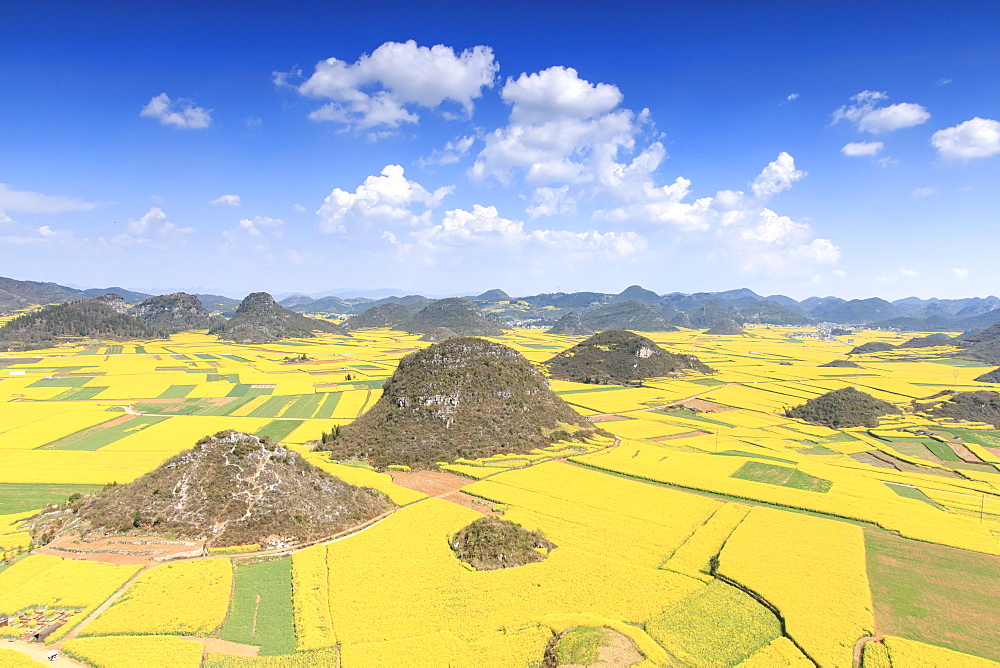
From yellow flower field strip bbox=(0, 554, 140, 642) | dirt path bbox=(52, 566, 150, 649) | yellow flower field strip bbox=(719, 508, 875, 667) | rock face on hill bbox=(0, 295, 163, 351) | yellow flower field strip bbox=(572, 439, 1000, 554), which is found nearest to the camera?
dirt path bbox=(52, 566, 150, 649)

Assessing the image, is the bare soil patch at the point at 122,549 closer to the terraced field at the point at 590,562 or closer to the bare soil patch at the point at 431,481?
the terraced field at the point at 590,562

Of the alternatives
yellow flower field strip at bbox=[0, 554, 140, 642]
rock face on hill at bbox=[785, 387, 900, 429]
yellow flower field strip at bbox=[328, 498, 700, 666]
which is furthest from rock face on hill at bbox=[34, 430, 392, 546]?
rock face on hill at bbox=[785, 387, 900, 429]

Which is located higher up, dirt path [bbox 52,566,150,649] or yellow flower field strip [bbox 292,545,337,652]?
dirt path [bbox 52,566,150,649]

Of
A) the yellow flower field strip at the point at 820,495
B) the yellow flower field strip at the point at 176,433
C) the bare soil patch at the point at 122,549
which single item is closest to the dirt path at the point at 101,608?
the bare soil patch at the point at 122,549

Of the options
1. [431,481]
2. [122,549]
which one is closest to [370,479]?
[431,481]

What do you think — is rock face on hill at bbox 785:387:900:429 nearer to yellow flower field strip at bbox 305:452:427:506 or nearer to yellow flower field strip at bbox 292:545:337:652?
yellow flower field strip at bbox 305:452:427:506

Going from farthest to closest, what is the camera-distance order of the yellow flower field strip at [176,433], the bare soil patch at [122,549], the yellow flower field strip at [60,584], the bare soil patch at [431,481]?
the yellow flower field strip at [176,433], the bare soil patch at [431,481], the bare soil patch at [122,549], the yellow flower field strip at [60,584]

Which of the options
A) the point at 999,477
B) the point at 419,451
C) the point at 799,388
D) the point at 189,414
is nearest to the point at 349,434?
the point at 419,451
